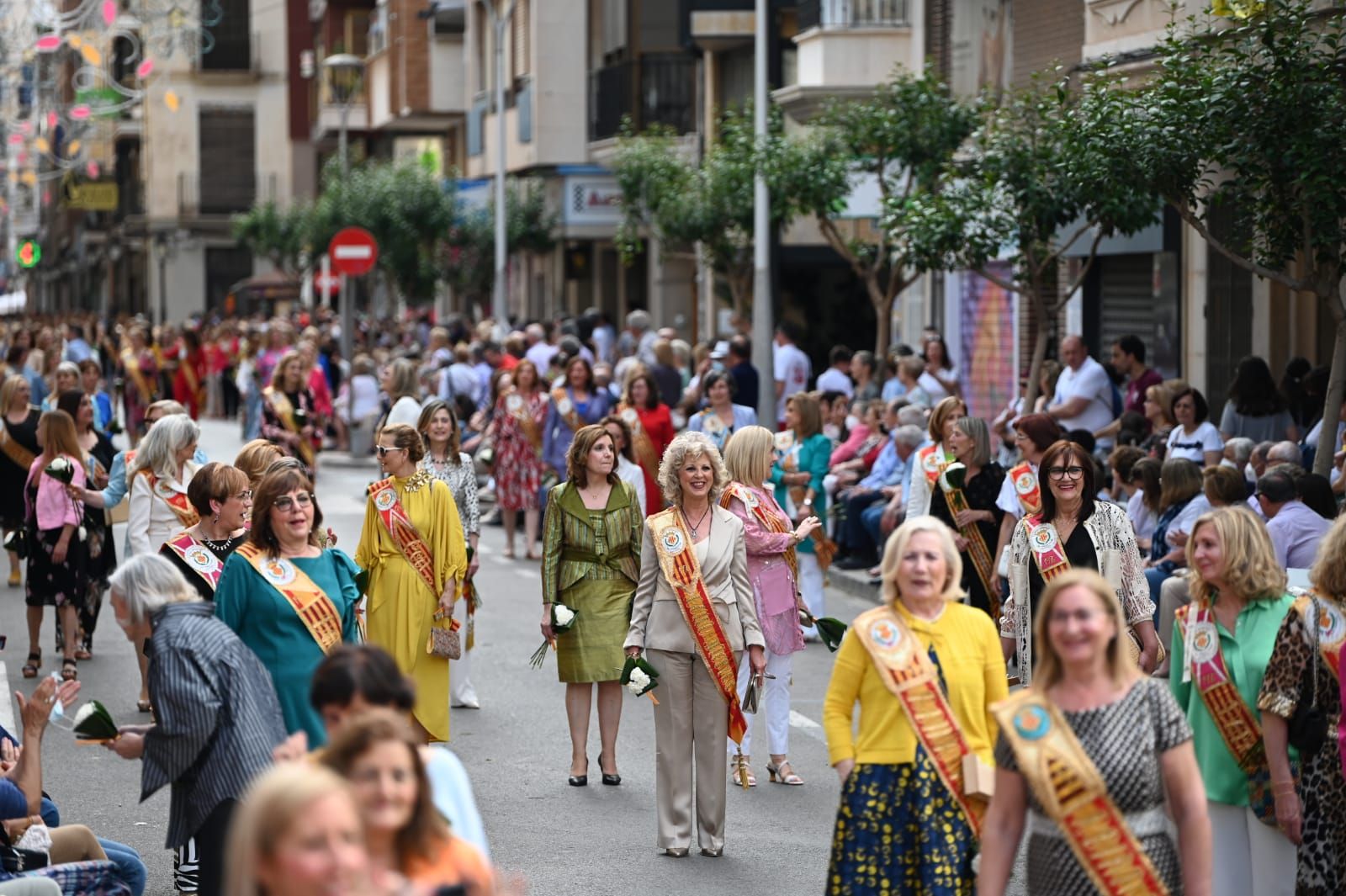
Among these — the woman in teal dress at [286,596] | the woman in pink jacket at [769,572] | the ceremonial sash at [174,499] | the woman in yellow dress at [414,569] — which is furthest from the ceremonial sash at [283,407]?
the woman in teal dress at [286,596]

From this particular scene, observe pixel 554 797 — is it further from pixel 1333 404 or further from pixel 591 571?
pixel 1333 404

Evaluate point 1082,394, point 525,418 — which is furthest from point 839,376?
point 1082,394

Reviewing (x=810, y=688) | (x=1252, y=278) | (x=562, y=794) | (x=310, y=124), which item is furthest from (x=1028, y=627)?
(x=310, y=124)

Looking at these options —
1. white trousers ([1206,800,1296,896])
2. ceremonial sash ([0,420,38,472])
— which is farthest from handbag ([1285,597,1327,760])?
ceremonial sash ([0,420,38,472])

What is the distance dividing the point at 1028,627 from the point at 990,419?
1622 centimetres

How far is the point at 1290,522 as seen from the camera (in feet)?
34.6

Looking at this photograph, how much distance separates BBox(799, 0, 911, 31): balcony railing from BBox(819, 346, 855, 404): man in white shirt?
4.79 meters

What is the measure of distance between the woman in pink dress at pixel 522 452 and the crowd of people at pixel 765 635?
2.79 metres

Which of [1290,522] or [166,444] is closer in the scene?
[1290,522]

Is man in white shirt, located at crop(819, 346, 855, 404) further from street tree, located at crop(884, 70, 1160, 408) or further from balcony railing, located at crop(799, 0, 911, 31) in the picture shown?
balcony railing, located at crop(799, 0, 911, 31)

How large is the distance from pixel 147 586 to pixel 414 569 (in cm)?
383

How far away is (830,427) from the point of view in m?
18.8

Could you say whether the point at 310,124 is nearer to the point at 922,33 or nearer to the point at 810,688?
the point at 922,33

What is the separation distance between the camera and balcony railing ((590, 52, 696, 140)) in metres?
36.2
